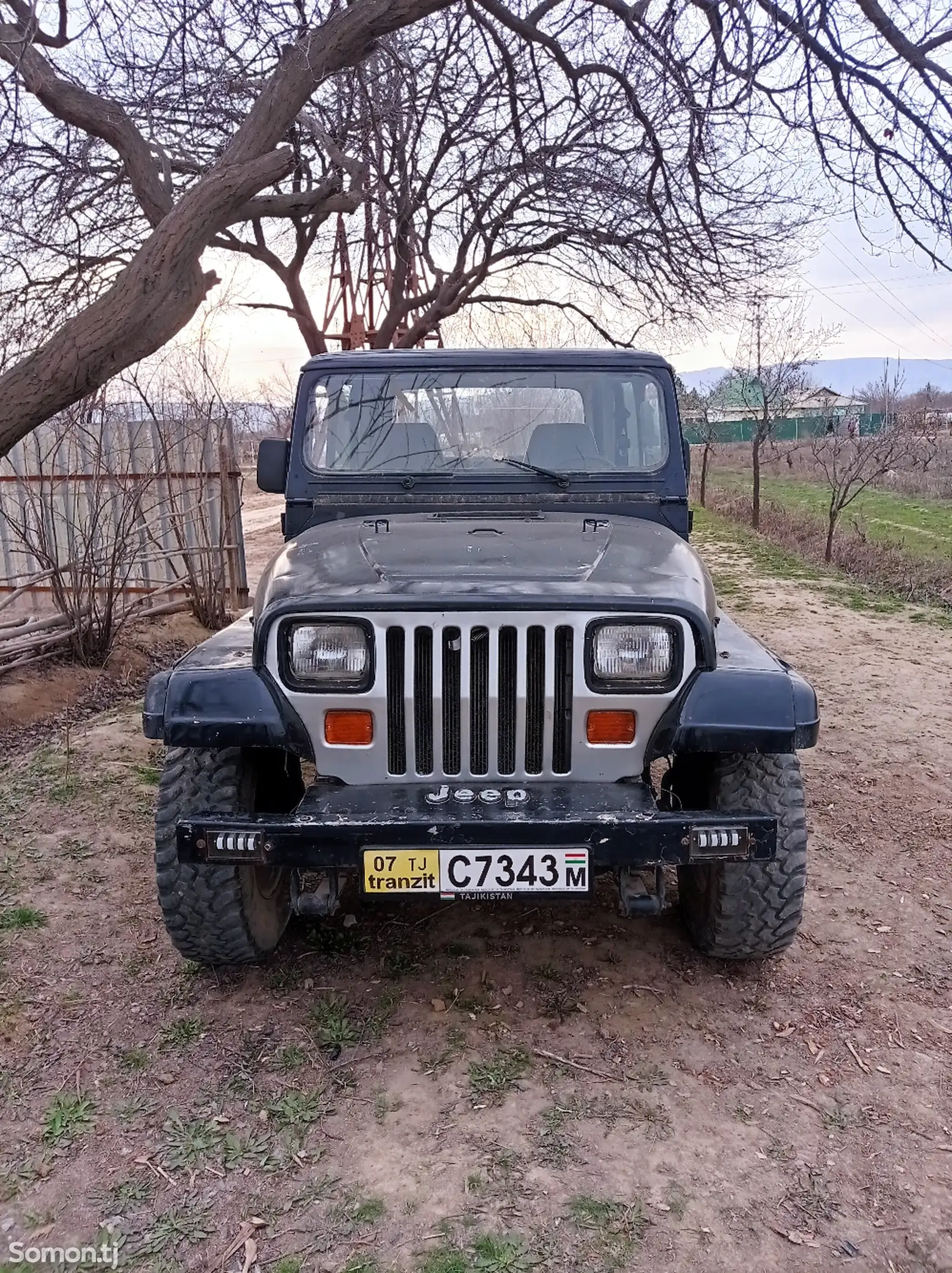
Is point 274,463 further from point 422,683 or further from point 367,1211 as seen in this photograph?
point 367,1211

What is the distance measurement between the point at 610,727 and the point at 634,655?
21 centimetres

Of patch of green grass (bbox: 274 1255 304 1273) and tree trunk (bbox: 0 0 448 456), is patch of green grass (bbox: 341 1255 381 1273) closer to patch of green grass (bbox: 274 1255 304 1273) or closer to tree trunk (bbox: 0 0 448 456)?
patch of green grass (bbox: 274 1255 304 1273)

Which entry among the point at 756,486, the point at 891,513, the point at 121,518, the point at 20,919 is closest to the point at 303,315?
the point at 121,518

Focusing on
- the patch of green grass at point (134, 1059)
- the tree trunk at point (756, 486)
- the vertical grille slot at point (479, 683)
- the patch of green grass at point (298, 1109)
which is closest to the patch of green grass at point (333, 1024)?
the patch of green grass at point (298, 1109)

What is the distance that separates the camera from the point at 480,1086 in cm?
253

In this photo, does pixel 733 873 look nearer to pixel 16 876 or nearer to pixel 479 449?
pixel 479 449

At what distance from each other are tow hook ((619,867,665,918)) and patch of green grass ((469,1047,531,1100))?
49cm

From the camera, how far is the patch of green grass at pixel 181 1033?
273 cm

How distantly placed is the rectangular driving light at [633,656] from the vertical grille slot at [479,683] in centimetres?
27

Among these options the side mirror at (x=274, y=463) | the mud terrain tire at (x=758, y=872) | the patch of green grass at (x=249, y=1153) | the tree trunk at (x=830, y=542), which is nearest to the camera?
the patch of green grass at (x=249, y=1153)

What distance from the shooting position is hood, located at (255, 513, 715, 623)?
2.52 meters

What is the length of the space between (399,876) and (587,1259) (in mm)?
913

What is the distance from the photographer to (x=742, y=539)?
14.6 meters

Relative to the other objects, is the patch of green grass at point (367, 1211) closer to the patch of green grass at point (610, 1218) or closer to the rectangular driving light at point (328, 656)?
the patch of green grass at point (610, 1218)
